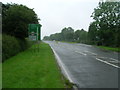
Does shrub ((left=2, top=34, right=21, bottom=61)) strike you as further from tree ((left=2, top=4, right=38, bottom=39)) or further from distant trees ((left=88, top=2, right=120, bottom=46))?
distant trees ((left=88, top=2, right=120, bottom=46))

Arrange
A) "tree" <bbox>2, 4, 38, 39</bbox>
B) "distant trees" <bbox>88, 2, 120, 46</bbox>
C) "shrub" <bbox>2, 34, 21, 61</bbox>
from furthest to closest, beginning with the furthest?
"distant trees" <bbox>88, 2, 120, 46</bbox> < "tree" <bbox>2, 4, 38, 39</bbox> < "shrub" <bbox>2, 34, 21, 61</bbox>

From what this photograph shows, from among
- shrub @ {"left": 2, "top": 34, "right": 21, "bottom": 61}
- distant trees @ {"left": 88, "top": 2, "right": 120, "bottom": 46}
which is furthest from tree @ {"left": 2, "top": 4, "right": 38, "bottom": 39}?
distant trees @ {"left": 88, "top": 2, "right": 120, "bottom": 46}

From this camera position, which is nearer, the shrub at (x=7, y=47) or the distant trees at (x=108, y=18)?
the shrub at (x=7, y=47)

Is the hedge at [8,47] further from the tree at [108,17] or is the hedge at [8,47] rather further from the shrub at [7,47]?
the tree at [108,17]

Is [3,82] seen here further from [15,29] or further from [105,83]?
[15,29]

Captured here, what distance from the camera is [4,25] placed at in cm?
2441

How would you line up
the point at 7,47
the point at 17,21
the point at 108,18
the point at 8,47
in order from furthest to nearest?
1. the point at 108,18
2. the point at 17,21
3. the point at 8,47
4. the point at 7,47

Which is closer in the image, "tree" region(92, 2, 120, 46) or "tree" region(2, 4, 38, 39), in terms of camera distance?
"tree" region(2, 4, 38, 39)

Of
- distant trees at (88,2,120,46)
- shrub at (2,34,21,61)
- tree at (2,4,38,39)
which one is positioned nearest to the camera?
shrub at (2,34,21,61)

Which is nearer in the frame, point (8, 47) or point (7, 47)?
point (7, 47)

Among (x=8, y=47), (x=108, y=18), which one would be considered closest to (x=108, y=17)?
(x=108, y=18)

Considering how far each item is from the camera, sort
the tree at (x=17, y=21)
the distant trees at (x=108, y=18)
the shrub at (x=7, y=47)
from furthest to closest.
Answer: the distant trees at (x=108, y=18) < the tree at (x=17, y=21) < the shrub at (x=7, y=47)

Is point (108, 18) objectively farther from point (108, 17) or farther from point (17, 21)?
point (17, 21)

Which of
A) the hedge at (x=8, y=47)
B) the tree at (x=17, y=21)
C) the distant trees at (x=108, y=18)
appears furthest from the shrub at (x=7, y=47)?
the distant trees at (x=108, y=18)
